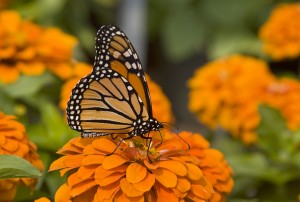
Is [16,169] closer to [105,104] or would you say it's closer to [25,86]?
[105,104]

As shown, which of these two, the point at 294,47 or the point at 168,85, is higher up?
the point at 294,47

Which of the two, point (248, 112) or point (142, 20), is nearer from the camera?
point (248, 112)

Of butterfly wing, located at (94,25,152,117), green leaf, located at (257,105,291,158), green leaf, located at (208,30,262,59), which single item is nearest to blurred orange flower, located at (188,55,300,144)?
green leaf, located at (257,105,291,158)

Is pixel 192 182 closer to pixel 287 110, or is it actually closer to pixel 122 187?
A: pixel 122 187

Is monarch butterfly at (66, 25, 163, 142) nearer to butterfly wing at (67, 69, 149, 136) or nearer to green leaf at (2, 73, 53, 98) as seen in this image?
butterfly wing at (67, 69, 149, 136)

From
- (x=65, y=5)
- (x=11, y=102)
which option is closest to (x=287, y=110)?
(x=11, y=102)

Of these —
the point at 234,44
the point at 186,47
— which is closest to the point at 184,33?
the point at 186,47

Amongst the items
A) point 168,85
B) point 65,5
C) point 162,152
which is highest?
point 65,5
